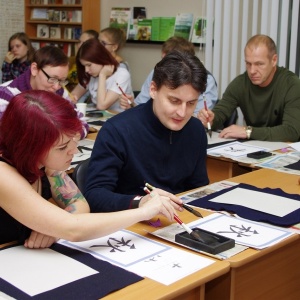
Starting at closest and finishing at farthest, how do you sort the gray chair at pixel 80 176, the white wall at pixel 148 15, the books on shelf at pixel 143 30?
the gray chair at pixel 80 176 < the white wall at pixel 148 15 < the books on shelf at pixel 143 30

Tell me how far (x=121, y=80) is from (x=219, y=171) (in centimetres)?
184

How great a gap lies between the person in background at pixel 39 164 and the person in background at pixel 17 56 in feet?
16.2

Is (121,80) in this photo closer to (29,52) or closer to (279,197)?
(29,52)

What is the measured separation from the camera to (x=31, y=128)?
5.17ft

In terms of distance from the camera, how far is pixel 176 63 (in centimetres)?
213

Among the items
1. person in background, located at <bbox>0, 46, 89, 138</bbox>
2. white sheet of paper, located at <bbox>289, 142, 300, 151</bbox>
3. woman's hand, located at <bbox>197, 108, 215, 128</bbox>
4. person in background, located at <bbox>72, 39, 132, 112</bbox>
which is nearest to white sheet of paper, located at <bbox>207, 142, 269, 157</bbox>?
white sheet of paper, located at <bbox>289, 142, 300, 151</bbox>

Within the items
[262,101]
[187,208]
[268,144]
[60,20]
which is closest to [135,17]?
[60,20]

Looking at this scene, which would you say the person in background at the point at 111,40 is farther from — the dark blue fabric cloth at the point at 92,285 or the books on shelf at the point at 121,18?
the dark blue fabric cloth at the point at 92,285

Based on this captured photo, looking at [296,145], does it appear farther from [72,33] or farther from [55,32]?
[55,32]

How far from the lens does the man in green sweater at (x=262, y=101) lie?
355 centimetres

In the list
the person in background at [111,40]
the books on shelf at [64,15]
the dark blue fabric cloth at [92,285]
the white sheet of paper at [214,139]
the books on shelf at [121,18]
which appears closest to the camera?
the dark blue fabric cloth at [92,285]

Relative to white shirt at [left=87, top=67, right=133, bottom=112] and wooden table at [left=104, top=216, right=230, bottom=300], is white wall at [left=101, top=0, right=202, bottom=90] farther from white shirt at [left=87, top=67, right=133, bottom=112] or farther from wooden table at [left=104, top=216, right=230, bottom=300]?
wooden table at [left=104, top=216, right=230, bottom=300]

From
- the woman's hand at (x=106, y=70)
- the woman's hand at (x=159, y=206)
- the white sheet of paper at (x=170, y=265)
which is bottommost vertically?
the white sheet of paper at (x=170, y=265)

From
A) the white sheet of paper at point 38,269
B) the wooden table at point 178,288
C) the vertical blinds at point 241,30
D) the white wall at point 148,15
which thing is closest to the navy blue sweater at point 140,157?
the white sheet of paper at point 38,269
